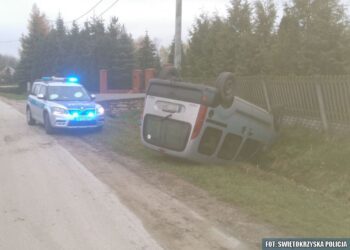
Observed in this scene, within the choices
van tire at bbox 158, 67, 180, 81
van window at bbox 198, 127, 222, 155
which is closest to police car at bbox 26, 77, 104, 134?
van tire at bbox 158, 67, 180, 81

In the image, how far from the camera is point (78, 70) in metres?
44.4

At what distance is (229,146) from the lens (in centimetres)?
1006

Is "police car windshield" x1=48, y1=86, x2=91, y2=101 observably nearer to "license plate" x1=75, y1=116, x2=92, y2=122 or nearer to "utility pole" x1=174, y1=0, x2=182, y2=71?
"license plate" x1=75, y1=116, x2=92, y2=122

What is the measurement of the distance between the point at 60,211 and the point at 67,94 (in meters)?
10.0

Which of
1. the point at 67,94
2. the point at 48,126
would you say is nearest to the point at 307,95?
the point at 48,126

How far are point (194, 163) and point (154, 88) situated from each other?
1828mm

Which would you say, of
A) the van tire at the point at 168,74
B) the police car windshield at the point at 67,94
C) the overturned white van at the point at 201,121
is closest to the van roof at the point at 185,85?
the overturned white van at the point at 201,121

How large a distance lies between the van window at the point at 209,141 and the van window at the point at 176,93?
2.22 ft

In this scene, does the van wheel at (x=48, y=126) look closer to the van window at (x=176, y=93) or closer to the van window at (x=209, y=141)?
the van window at (x=176, y=93)

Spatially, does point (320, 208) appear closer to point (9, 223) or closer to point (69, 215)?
point (69, 215)

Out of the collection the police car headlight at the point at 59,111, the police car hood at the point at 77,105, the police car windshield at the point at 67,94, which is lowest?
the police car headlight at the point at 59,111

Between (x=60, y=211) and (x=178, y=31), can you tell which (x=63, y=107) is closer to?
(x=178, y=31)

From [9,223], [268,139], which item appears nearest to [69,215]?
[9,223]

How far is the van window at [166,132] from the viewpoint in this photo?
31.1 feet
